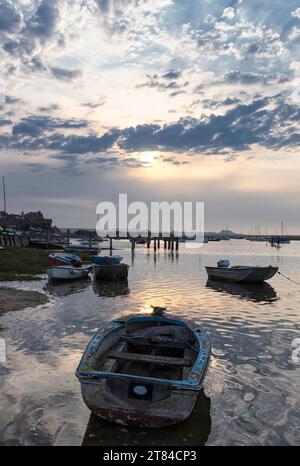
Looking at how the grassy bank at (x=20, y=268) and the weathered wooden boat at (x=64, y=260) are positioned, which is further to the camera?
the weathered wooden boat at (x=64, y=260)

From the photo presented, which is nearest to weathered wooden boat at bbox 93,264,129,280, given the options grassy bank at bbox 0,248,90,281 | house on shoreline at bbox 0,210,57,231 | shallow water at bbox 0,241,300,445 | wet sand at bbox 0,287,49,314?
grassy bank at bbox 0,248,90,281

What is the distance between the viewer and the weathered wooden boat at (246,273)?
28337 mm

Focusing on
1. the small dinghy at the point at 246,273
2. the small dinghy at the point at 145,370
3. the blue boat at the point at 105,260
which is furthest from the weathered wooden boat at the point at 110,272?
the small dinghy at the point at 145,370

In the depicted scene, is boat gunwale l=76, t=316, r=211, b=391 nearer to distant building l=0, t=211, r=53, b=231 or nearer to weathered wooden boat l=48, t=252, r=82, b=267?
weathered wooden boat l=48, t=252, r=82, b=267

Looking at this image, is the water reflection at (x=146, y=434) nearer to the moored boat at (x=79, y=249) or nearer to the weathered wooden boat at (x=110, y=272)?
the weathered wooden boat at (x=110, y=272)

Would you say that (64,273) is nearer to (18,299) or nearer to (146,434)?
(18,299)

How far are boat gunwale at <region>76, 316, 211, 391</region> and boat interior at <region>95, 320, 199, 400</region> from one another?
4.2 inches

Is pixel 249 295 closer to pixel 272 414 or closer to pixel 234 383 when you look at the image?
pixel 234 383

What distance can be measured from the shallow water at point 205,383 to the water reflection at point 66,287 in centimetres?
266

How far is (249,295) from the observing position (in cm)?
2377

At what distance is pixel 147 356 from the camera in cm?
823

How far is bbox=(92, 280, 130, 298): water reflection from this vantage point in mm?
23397

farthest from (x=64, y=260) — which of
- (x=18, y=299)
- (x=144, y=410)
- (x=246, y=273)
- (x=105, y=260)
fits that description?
(x=144, y=410)

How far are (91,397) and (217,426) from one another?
2.37 m
